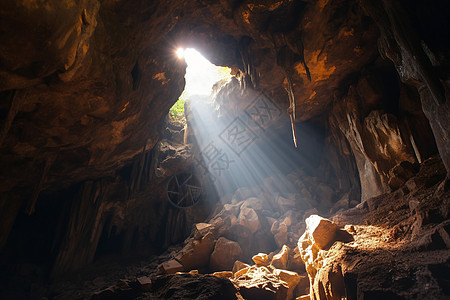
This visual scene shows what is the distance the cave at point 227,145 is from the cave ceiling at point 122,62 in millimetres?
37

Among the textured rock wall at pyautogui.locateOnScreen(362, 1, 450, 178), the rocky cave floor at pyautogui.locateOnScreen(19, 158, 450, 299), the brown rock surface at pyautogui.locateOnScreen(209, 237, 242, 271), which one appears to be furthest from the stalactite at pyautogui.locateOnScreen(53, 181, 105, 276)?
the textured rock wall at pyautogui.locateOnScreen(362, 1, 450, 178)

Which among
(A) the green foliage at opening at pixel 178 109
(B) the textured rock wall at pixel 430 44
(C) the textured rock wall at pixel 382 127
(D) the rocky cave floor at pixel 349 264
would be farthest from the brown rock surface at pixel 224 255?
(A) the green foliage at opening at pixel 178 109

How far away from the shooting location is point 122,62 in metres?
5.40

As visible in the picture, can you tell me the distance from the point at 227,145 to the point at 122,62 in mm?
9016

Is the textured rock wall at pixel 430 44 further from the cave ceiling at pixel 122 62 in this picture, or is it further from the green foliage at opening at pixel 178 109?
the green foliage at opening at pixel 178 109

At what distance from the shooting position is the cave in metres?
2.90

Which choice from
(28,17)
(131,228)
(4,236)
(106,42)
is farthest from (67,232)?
(28,17)

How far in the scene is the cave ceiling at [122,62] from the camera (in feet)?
10.2

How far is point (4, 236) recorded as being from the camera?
7020 millimetres

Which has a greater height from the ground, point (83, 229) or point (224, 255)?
point (83, 229)

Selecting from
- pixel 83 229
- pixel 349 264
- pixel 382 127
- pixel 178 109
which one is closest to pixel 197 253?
pixel 83 229

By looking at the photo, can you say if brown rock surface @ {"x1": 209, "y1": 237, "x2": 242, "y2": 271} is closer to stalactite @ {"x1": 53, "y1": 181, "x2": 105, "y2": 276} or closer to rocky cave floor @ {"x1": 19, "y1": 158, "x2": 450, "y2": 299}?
rocky cave floor @ {"x1": 19, "y1": 158, "x2": 450, "y2": 299}

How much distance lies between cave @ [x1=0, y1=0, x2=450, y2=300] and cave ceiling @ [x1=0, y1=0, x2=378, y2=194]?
4cm

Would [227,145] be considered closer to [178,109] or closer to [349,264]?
[178,109]
